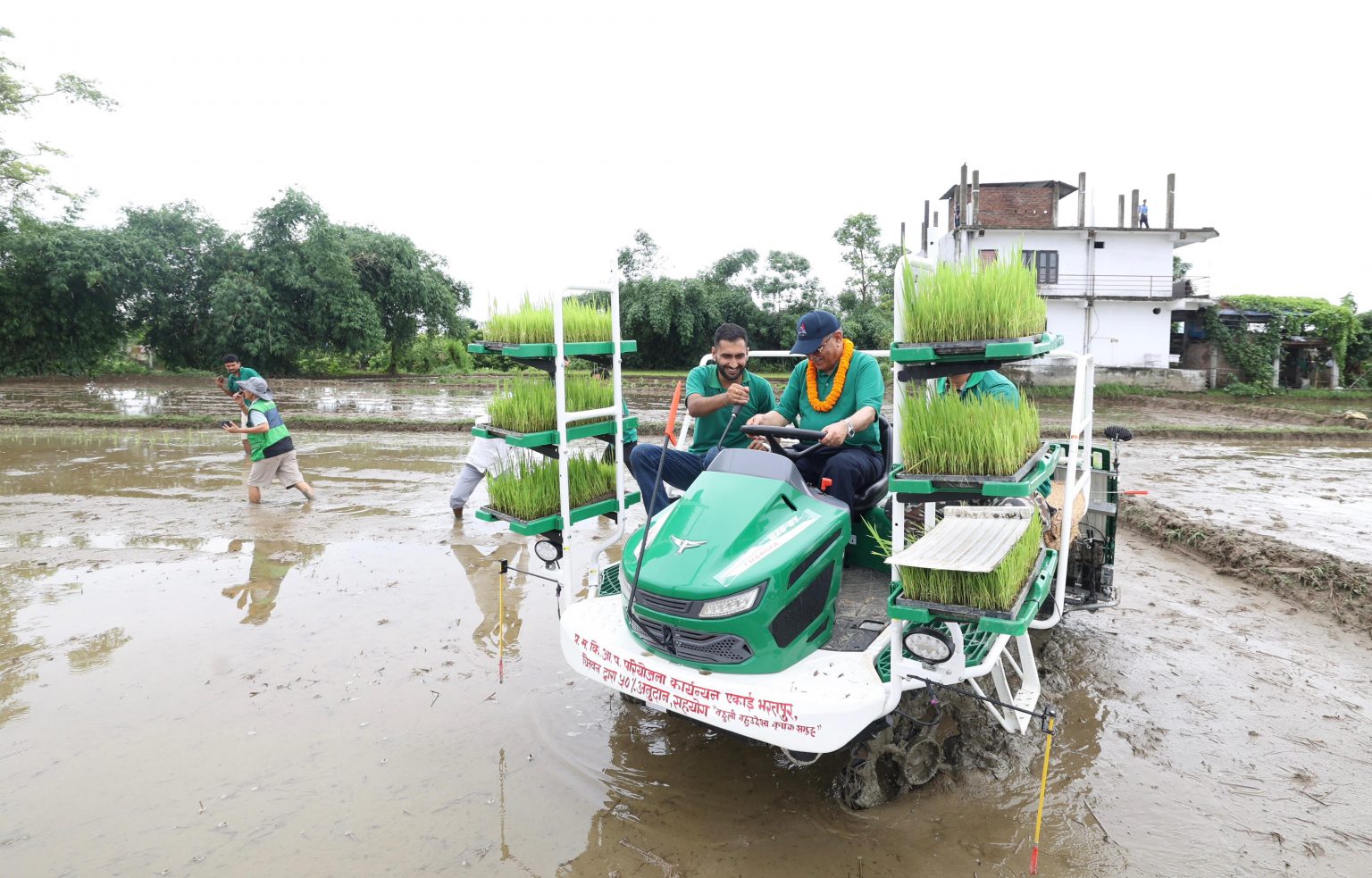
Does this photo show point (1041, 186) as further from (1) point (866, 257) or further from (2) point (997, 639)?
(2) point (997, 639)

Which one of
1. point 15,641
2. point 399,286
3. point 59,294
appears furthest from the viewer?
point 399,286

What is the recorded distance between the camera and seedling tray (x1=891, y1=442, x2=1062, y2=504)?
2.93 m

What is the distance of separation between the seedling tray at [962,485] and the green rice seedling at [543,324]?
2.17 m

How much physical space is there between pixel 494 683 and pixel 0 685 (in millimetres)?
2817

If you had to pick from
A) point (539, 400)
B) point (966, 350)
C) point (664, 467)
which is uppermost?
point (966, 350)

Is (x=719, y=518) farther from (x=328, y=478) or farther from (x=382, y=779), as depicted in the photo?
(x=328, y=478)

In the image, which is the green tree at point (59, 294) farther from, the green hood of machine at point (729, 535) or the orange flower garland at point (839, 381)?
the green hood of machine at point (729, 535)

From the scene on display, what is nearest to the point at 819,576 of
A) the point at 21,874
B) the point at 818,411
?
the point at 818,411

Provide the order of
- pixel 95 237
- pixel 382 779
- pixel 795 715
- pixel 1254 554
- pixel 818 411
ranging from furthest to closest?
pixel 95 237 < pixel 1254 554 < pixel 818 411 < pixel 382 779 < pixel 795 715

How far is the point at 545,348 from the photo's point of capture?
4.27 meters

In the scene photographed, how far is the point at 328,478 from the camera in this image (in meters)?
10.9

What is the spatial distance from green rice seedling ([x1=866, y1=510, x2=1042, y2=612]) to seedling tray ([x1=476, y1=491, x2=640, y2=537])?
2031mm

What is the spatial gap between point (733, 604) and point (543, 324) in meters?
2.14

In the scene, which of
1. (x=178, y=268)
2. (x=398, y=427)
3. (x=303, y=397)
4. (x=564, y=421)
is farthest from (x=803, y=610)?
(x=178, y=268)
